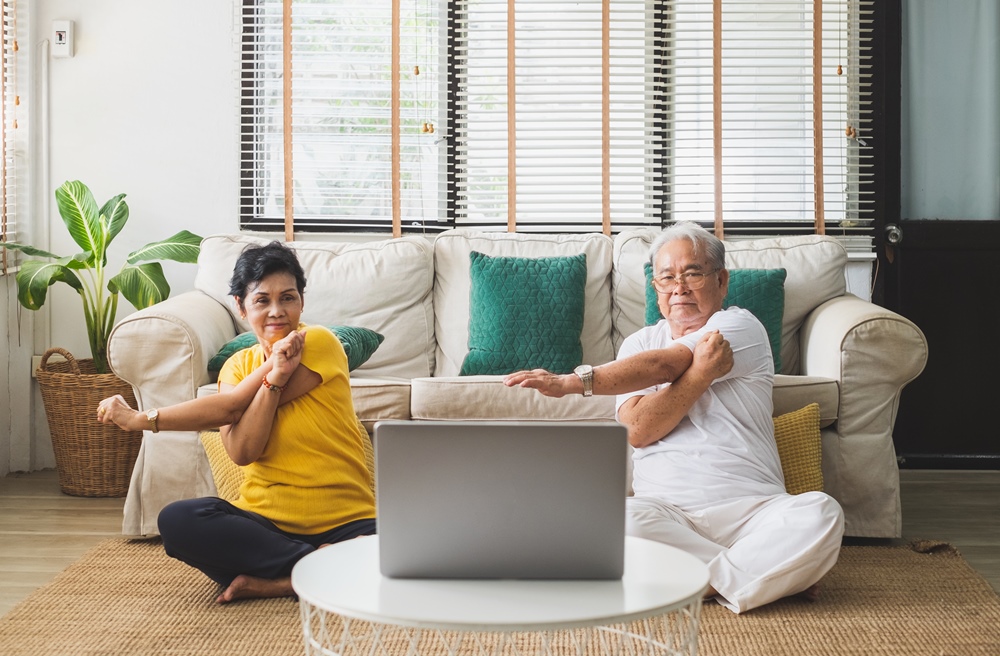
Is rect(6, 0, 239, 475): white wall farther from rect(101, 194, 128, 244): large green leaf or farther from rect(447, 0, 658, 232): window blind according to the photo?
rect(447, 0, 658, 232): window blind

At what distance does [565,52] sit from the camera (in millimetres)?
4180

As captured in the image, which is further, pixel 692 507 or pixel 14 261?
pixel 14 261

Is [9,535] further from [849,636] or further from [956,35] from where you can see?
[956,35]

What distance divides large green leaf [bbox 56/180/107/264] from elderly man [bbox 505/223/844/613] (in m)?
2.08

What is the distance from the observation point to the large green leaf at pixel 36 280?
11.7 ft

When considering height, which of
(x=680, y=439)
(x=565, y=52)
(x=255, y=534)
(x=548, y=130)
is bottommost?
(x=255, y=534)

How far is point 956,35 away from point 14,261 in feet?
12.4

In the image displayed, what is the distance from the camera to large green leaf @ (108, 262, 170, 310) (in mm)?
3576

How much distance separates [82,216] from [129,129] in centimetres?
52

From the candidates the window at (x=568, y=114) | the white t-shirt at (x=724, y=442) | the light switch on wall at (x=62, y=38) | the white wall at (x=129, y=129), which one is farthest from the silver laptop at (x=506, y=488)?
the light switch on wall at (x=62, y=38)

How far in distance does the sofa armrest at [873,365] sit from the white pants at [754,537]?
0.73 meters

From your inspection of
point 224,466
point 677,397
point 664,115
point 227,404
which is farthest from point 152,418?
point 664,115

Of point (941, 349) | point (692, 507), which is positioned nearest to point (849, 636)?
point (692, 507)

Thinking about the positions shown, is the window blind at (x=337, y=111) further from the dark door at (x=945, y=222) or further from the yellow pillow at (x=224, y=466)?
the dark door at (x=945, y=222)
